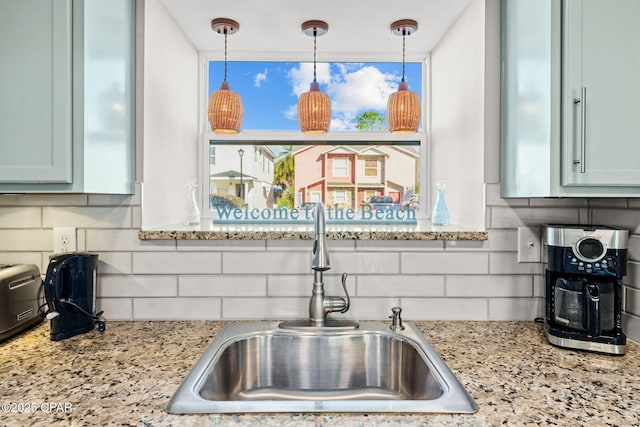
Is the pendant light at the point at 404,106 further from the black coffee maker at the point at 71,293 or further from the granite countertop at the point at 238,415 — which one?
the black coffee maker at the point at 71,293

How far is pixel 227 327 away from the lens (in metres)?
1.34

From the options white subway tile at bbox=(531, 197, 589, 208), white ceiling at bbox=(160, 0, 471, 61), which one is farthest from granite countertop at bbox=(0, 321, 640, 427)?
white ceiling at bbox=(160, 0, 471, 61)

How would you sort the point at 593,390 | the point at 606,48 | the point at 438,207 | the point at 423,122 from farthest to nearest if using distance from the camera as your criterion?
the point at 423,122
the point at 438,207
the point at 606,48
the point at 593,390

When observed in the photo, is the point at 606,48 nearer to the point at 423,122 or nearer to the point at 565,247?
the point at 565,247

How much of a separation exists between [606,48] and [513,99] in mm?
291

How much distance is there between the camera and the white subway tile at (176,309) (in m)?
1.43

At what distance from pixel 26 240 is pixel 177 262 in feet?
1.75

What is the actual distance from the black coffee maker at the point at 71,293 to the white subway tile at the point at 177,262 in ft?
0.47

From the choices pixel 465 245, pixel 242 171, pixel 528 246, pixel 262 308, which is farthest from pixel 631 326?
pixel 242 171

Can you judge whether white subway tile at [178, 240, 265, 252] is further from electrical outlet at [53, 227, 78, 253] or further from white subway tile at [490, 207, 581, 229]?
white subway tile at [490, 207, 581, 229]

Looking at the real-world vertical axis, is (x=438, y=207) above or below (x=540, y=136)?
below

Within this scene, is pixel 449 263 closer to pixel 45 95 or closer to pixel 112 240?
Result: pixel 112 240

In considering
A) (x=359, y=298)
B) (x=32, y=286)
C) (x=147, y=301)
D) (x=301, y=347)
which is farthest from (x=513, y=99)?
(x=32, y=286)

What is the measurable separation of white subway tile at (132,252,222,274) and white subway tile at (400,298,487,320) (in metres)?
0.68
